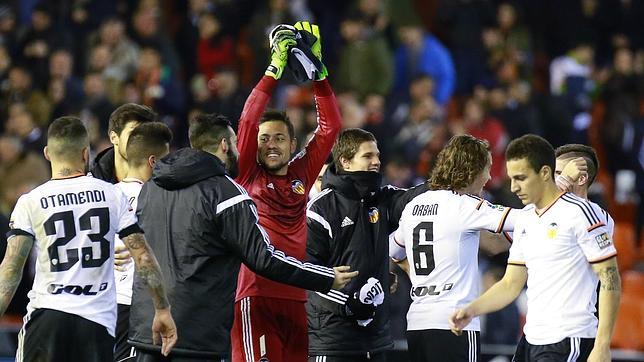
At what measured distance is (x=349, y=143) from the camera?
898 cm

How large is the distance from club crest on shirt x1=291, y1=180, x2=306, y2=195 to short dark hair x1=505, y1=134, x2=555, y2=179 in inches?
70.3

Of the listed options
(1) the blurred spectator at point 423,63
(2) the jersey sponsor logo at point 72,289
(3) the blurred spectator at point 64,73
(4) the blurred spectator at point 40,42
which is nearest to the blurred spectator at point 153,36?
(4) the blurred spectator at point 40,42

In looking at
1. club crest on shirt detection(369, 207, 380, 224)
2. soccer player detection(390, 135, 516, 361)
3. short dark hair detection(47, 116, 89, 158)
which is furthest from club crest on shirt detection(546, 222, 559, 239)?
short dark hair detection(47, 116, 89, 158)

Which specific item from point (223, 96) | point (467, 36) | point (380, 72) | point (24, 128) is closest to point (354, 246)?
point (223, 96)

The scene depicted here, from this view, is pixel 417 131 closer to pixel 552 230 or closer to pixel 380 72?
pixel 380 72

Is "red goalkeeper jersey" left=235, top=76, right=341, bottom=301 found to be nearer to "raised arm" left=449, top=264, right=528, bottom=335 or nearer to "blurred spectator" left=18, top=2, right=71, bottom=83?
"raised arm" left=449, top=264, right=528, bottom=335

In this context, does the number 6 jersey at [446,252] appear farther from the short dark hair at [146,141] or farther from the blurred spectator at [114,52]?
the blurred spectator at [114,52]

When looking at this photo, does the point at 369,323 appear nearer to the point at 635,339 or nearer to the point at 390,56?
the point at 635,339

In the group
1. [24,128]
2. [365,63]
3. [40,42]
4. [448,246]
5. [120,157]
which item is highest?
[40,42]

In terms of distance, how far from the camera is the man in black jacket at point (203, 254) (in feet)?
24.8

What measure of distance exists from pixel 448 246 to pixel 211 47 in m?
9.98

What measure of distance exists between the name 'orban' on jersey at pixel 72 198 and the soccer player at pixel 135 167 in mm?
383

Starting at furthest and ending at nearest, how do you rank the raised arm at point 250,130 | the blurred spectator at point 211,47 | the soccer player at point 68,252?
the blurred spectator at point 211,47 → the raised arm at point 250,130 → the soccer player at point 68,252

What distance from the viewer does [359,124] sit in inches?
639
